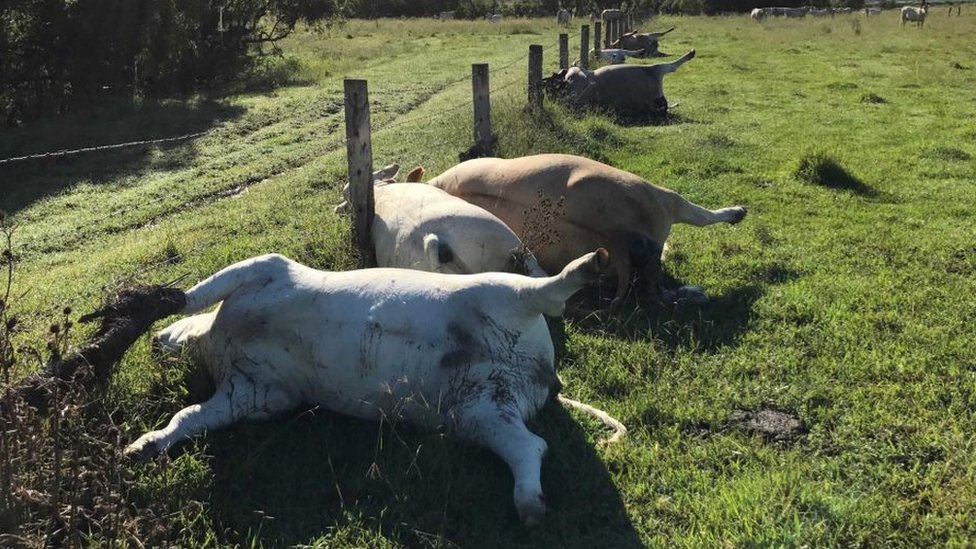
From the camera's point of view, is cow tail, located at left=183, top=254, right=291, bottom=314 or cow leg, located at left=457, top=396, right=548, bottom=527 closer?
cow leg, located at left=457, top=396, right=548, bottom=527

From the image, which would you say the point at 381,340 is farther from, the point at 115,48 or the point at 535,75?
the point at 115,48

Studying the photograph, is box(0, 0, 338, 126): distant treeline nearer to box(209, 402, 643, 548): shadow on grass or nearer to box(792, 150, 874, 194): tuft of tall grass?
box(792, 150, 874, 194): tuft of tall grass

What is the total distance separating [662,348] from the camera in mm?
5281

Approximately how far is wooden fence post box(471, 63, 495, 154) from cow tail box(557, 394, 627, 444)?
17.1 ft

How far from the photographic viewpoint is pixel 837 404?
4.53m

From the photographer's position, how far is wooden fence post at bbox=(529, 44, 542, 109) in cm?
1198

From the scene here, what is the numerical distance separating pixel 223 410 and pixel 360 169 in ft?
9.62

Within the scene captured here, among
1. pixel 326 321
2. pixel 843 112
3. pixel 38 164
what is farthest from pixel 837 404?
pixel 38 164

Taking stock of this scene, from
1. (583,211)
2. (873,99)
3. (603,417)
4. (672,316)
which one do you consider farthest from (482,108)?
(873,99)

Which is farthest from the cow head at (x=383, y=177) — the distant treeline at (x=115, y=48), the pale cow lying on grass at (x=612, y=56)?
the pale cow lying on grass at (x=612, y=56)

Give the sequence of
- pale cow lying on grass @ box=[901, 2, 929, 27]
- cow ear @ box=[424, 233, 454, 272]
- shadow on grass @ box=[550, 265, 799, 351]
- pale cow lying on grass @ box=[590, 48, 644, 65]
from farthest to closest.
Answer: pale cow lying on grass @ box=[901, 2, 929, 27] → pale cow lying on grass @ box=[590, 48, 644, 65] → cow ear @ box=[424, 233, 454, 272] → shadow on grass @ box=[550, 265, 799, 351]

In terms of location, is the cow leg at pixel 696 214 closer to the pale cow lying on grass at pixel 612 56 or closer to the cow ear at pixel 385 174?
the cow ear at pixel 385 174

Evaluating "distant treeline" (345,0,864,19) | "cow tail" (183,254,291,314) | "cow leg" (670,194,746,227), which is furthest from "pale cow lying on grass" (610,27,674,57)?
"distant treeline" (345,0,864,19)

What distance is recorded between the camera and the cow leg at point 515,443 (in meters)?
3.52
